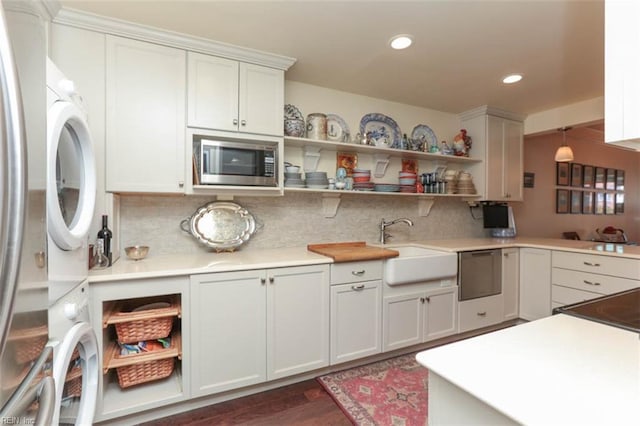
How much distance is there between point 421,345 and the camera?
2.45 m

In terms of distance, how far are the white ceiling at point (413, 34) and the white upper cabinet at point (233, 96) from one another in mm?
159

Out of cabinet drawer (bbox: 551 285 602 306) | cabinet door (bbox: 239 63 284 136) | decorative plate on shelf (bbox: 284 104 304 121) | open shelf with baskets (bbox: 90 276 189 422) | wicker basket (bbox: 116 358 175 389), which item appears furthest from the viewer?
cabinet drawer (bbox: 551 285 602 306)

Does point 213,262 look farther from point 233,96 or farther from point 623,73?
point 623,73

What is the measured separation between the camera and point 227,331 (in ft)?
5.64

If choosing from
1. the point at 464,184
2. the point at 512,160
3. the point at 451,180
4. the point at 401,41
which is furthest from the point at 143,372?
the point at 512,160

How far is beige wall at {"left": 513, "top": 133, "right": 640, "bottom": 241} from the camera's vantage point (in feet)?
12.8

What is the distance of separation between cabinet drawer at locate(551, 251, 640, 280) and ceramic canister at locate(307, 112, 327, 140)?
8.05 feet

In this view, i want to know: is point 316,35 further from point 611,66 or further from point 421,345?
point 421,345

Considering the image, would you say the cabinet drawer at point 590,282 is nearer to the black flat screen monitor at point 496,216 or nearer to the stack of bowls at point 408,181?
the black flat screen monitor at point 496,216

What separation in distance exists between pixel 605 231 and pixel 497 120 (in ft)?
11.3

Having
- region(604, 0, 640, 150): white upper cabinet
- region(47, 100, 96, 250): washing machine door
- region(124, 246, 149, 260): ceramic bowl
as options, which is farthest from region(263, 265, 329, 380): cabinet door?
region(604, 0, 640, 150): white upper cabinet

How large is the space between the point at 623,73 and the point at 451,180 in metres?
2.63

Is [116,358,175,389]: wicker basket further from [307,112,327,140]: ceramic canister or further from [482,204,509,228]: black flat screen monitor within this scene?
[482,204,509,228]: black flat screen monitor

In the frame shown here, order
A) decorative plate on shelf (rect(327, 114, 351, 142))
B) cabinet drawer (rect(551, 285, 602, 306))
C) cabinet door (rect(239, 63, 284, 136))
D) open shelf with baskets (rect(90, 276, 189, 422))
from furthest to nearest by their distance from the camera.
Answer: decorative plate on shelf (rect(327, 114, 351, 142)), cabinet drawer (rect(551, 285, 602, 306)), cabinet door (rect(239, 63, 284, 136)), open shelf with baskets (rect(90, 276, 189, 422))
